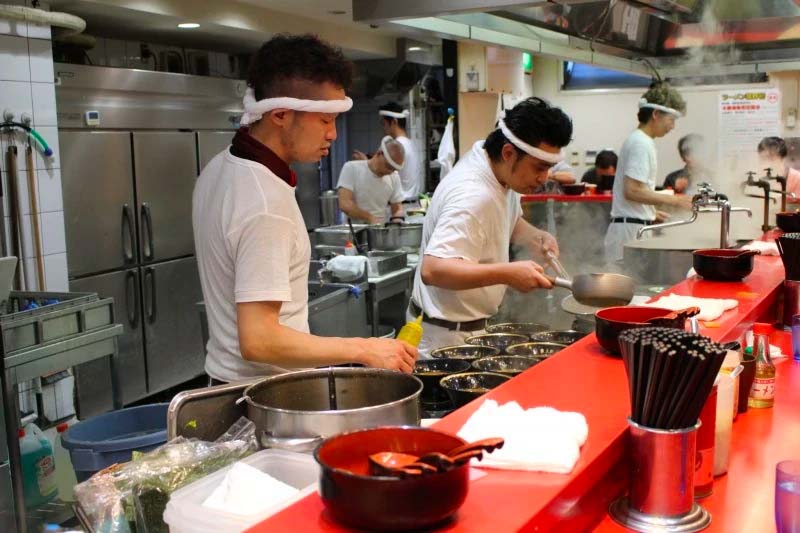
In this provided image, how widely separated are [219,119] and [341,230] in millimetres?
1435

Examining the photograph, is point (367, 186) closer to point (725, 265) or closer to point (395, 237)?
point (395, 237)

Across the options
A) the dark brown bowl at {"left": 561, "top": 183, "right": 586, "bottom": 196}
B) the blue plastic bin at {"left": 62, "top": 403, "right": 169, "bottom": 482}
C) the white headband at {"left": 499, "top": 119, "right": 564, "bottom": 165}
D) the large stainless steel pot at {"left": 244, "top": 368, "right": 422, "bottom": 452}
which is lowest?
the blue plastic bin at {"left": 62, "top": 403, "right": 169, "bottom": 482}

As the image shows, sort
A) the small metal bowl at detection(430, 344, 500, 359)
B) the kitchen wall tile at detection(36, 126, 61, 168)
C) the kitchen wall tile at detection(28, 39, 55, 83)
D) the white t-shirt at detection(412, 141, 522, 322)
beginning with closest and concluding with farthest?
the small metal bowl at detection(430, 344, 500, 359)
the white t-shirt at detection(412, 141, 522, 322)
the kitchen wall tile at detection(28, 39, 55, 83)
the kitchen wall tile at detection(36, 126, 61, 168)

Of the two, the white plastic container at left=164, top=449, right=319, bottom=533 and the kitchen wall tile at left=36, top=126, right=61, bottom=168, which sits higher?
the kitchen wall tile at left=36, top=126, right=61, bottom=168

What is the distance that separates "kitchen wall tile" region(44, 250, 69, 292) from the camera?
4801 mm

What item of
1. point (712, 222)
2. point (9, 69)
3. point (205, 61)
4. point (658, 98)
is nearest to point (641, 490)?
point (712, 222)

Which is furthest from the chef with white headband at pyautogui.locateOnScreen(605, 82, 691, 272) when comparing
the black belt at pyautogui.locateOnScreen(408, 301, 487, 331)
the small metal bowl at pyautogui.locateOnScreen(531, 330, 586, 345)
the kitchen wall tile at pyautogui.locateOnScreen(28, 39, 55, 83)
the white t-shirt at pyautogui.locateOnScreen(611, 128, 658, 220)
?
the kitchen wall tile at pyautogui.locateOnScreen(28, 39, 55, 83)

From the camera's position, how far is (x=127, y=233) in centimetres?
544

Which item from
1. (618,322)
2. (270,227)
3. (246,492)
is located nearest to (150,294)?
(270,227)

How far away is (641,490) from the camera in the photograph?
4.66 ft

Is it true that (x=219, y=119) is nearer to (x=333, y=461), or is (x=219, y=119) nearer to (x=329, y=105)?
(x=329, y=105)

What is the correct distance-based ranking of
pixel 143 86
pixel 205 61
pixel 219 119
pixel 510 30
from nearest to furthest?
pixel 510 30 < pixel 143 86 < pixel 219 119 < pixel 205 61

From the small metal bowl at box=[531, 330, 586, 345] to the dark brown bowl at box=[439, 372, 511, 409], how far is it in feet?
1.55

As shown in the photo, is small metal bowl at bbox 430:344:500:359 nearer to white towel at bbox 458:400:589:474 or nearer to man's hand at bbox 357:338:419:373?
man's hand at bbox 357:338:419:373
